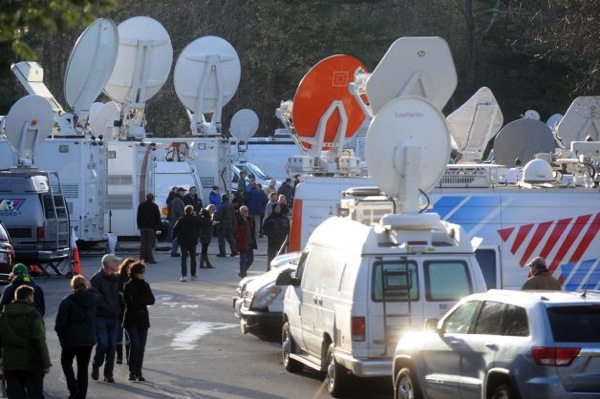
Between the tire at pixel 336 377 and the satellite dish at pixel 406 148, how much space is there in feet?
6.21

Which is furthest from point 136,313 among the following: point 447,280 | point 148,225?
point 148,225

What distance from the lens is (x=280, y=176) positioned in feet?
190

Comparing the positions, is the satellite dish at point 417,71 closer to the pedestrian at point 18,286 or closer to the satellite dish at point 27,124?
the pedestrian at point 18,286

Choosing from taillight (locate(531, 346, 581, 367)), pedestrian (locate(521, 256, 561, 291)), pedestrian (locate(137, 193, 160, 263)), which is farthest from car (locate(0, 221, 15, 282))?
taillight (locate(531, 346, 581, 367))

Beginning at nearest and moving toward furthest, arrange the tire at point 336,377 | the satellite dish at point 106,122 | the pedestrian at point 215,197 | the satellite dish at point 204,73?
1. the tire at point 336,377
2. the satellite dish at point 106,122
3. the pedestrian at point 215,197
4. the satellite dish at point 204,73

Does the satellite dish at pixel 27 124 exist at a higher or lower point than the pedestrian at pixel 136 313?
higher

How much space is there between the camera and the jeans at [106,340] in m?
16.9

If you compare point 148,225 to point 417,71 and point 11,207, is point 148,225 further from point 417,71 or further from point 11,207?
point 417,71

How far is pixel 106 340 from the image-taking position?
1695cm

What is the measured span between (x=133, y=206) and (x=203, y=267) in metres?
5.57

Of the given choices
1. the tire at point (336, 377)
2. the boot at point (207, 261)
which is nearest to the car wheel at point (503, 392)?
the tire at point (336, 377)

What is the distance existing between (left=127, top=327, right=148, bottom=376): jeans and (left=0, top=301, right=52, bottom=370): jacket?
11.4 feet

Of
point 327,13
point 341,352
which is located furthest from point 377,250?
point 327,13

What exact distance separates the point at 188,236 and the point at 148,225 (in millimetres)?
3123
